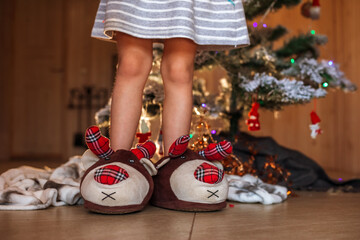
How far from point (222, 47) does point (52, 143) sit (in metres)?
3.75

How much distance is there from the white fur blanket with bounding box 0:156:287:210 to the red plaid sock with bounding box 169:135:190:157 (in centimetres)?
24

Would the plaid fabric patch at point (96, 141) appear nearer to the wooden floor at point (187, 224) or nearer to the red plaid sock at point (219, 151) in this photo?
the wooden floor at point (187, 224)

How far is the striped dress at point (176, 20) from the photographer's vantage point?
0.89 m

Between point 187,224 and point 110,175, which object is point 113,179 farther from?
point 187,224

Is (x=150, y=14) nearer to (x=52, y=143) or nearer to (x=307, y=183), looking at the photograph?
(x=307, y=183)

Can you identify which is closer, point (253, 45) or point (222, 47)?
point (222, 47)

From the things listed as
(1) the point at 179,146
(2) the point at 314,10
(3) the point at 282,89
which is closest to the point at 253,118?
(3) the point at 282,89

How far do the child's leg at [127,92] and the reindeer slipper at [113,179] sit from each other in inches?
2.6

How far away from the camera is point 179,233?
2.18 feet

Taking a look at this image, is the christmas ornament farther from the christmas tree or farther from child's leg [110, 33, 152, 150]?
child's leg [110, 33, 152, 150]

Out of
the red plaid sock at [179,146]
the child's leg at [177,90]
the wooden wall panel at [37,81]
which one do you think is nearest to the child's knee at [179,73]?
the child's leg at [177,90]

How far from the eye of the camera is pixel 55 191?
0.93 metres

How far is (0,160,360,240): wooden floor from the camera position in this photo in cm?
66

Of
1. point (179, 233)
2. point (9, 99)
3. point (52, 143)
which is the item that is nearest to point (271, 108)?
point (179, 233)
